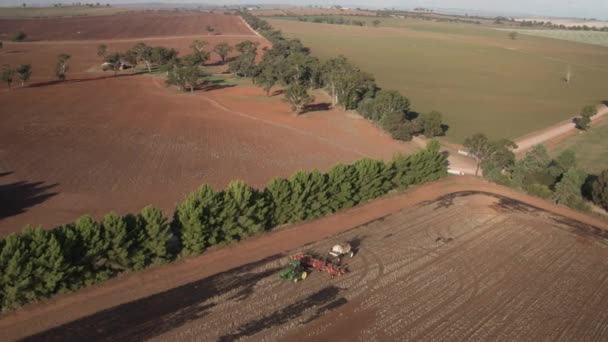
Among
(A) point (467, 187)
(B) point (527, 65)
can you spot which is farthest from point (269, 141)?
(B) point (527, 65)

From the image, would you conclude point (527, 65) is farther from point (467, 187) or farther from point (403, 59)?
point (467, 187)

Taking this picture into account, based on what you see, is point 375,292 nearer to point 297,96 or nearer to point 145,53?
point 297,96

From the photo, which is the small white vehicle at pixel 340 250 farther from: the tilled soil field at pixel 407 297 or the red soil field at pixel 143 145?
the red soil field at pixel 143 145

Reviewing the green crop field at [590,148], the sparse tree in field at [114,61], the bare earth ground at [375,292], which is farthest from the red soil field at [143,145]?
the green crop field at [590,148]

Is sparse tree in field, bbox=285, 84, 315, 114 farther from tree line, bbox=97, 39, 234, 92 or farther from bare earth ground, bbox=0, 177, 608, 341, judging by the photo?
bare earth ground, bbox=0, 177, 608, 341

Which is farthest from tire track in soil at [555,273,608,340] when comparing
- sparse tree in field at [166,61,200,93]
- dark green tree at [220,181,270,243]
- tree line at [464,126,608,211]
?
sparse tree in field at [166,61,200,93]
